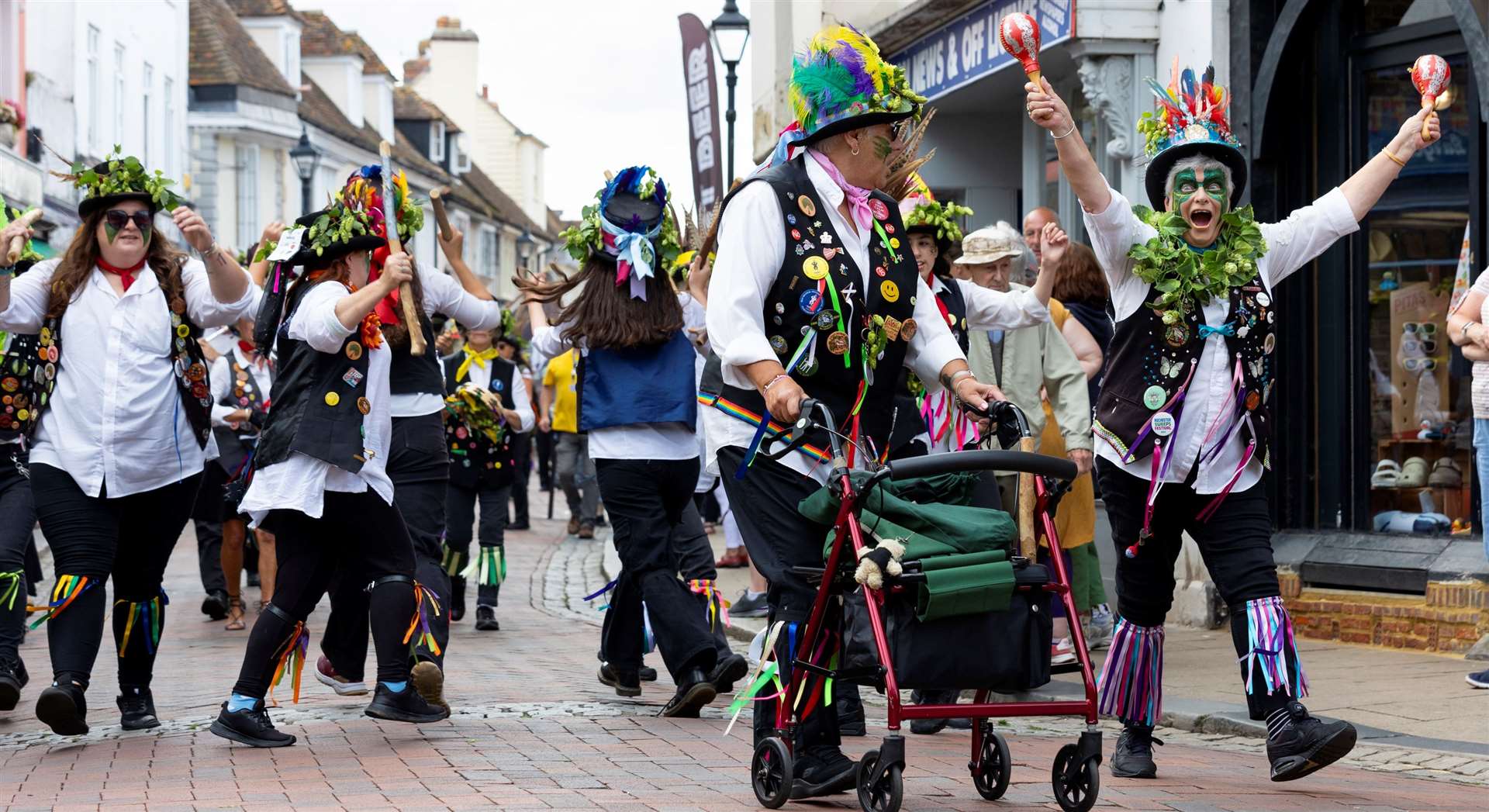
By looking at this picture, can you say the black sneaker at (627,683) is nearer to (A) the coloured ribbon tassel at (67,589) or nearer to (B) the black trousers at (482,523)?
(A) the coloured ribbon tassel at (67,589)

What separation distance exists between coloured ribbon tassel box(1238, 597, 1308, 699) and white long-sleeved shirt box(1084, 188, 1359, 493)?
392 millimetres

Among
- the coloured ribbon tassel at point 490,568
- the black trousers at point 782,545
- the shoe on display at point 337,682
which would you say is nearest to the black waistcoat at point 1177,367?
the black trousers at point 782,545

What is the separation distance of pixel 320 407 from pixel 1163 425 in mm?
2844

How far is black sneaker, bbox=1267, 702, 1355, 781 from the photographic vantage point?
588 cm

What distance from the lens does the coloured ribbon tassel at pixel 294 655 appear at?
23.5ft

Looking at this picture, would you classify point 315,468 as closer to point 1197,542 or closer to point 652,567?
point 652,567

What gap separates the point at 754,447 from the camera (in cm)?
572

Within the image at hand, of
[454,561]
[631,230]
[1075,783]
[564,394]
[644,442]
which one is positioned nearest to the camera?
[1075,783]

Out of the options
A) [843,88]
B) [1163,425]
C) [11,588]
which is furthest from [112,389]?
[1163,425]

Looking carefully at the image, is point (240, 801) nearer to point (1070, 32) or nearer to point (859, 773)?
point (859, 773)

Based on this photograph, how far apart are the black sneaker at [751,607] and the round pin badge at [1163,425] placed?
A: 5.83 metres

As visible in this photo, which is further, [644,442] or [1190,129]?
[644,442]

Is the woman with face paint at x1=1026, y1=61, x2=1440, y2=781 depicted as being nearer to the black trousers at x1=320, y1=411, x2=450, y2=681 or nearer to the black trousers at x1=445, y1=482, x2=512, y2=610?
the black trousers at x1=320, y1=411, x2=450, y2=681

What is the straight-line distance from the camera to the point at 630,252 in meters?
8.23
